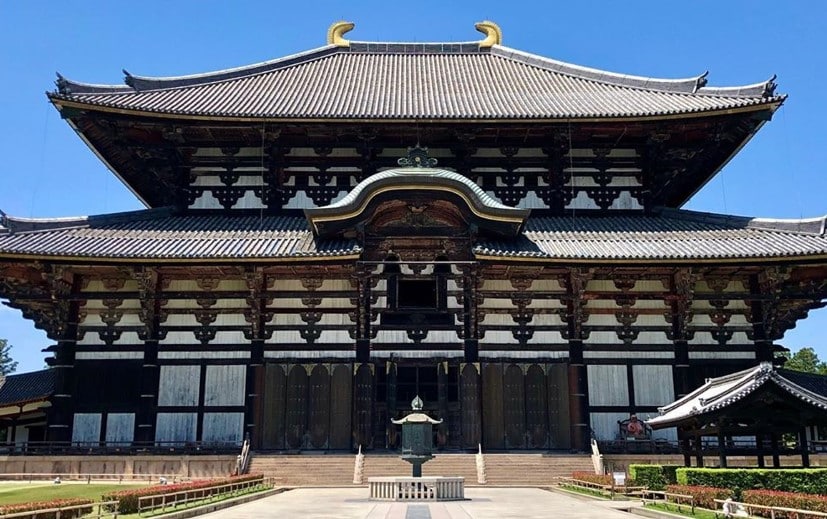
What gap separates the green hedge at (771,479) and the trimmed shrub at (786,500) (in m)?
1.99

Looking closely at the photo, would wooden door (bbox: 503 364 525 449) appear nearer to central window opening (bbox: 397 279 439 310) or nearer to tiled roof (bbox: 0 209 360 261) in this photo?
central window opening (bbox: 397 279 439 310)

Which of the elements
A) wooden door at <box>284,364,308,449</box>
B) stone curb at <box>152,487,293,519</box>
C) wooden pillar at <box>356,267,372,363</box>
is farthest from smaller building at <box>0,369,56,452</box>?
wooden pillar at <box>356,267,372,363</box>

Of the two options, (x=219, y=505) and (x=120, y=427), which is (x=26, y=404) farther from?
(x=219, y=505)

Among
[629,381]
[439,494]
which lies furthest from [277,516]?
[629,381]

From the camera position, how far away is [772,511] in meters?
14.7

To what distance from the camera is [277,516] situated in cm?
1669

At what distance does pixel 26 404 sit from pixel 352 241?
14.5 metres

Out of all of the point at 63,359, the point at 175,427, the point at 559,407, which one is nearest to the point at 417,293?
the point at 559,407

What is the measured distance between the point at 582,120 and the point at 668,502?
52.0 ft

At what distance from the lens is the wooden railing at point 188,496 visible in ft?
56.1

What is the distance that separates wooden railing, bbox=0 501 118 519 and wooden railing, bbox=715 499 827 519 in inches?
504

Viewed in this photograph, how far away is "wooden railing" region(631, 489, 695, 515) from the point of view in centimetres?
1733

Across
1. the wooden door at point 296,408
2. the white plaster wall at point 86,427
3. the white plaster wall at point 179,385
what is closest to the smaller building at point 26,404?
the white plaster wall at point 86,427

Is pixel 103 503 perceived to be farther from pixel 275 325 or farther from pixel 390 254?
pixel 390 254
